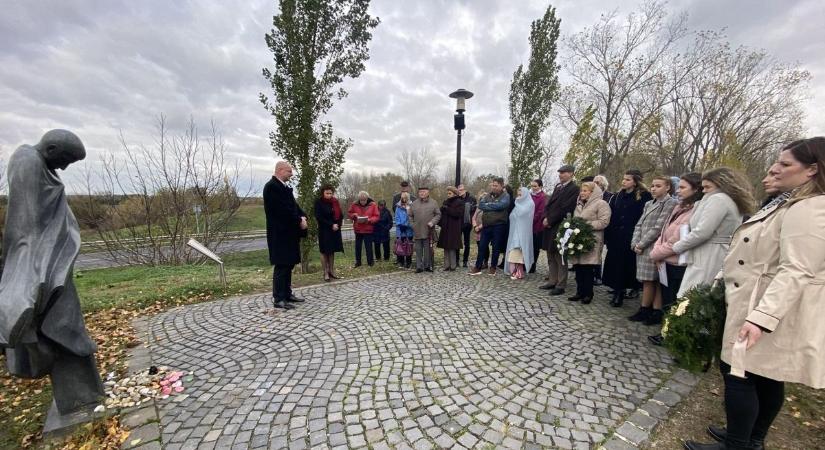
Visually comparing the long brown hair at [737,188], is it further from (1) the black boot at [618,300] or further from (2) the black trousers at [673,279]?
(1) the black boot at [618,300]

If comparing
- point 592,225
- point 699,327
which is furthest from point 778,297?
point 592,225

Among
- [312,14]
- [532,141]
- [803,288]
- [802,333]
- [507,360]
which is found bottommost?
[507,360]

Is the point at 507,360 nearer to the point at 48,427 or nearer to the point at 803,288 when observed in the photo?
the point at 803,288

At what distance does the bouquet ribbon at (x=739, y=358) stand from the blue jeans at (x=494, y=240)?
517cm

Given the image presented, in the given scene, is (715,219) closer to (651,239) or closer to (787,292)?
(651,239)

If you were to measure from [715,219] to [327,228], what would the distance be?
5911 mm

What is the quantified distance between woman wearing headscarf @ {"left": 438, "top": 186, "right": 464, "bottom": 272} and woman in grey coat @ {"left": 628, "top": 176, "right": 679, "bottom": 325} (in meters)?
3.62

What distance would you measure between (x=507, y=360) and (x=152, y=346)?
13.0ft

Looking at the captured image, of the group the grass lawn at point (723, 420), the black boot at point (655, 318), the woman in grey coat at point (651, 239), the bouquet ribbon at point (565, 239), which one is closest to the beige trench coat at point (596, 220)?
the bouquet ribbon at point (565, 239)

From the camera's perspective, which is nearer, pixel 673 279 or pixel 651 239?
pixel 673 279

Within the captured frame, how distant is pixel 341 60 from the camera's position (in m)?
7.67

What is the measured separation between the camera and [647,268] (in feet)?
14.1

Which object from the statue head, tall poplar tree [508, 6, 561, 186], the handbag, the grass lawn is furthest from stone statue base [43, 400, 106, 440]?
tall poplar tree [508, 6, 561, 186]

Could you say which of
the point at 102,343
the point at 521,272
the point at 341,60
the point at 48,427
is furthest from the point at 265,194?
the point at 521,272
